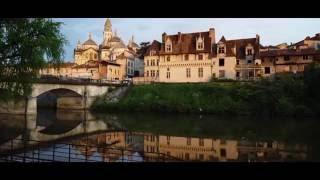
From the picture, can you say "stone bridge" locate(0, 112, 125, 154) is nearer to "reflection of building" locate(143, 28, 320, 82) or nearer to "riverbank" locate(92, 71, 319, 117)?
"riverbank" locate(92, 71, 319, 117)

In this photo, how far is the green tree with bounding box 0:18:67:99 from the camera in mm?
14797

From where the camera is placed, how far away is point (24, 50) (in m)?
15.2

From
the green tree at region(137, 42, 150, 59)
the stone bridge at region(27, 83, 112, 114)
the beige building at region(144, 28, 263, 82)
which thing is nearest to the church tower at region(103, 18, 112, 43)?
the green tree at region(137, 42, 150, 59)

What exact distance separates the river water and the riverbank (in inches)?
215

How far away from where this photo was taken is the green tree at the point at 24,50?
48.5 feet

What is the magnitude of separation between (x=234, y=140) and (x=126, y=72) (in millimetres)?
40587

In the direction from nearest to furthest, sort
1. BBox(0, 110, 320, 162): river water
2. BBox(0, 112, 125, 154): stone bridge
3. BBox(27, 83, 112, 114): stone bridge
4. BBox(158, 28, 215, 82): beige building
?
1. BBox(0, 110, 320, 162): river water
2. BBox(0, 112, 125, 154): stone bridge
3. BBox(27, 83, 112, 114): stone bridge
4. BBox(158, 28, 215, 82): beige building

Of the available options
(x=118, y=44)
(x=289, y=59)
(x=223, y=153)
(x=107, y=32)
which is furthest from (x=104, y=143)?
(x=107, y=32)

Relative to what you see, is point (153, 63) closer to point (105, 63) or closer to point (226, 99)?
point (105, 63)

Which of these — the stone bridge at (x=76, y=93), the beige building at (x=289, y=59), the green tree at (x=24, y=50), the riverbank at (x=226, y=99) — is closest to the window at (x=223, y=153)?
the green tree at (x=24, y=50)

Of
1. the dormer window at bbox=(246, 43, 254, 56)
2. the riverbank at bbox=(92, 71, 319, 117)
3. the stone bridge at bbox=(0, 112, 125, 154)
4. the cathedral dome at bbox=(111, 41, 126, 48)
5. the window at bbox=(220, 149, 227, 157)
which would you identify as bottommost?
the window at bbox=(220, 149, 227, 157)
